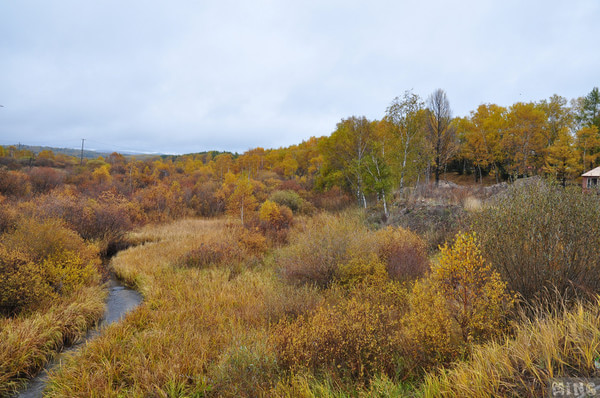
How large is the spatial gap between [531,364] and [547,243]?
2.04 m

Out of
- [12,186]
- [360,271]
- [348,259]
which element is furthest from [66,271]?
[12,186]

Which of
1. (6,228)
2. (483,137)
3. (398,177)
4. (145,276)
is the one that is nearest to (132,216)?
(6,228)

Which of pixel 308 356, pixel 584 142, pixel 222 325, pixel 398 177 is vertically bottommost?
pixel 222 325

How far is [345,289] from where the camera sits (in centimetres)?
680

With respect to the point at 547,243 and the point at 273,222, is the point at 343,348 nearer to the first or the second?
the point at 547,243

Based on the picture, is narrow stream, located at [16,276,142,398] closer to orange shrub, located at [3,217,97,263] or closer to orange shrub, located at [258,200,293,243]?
orange shrub, located at [3,217,97,263]

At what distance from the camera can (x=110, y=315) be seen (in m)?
7.11

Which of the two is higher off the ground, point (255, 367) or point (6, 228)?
point (6, 228)

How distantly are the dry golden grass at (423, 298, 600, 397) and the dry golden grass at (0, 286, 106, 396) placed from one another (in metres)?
6.59

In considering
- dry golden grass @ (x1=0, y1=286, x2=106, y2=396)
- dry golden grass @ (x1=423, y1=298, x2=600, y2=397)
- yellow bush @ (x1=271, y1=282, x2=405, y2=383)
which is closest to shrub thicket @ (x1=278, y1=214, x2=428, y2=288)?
yellow bush @ (x1=271, y1=282, x2=405, y2=383)

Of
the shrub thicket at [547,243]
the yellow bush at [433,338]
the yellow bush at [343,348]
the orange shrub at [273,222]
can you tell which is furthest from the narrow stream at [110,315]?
the shrub thicket at [547,243]

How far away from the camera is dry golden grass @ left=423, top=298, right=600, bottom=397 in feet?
8.06

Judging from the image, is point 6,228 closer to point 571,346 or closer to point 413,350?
point 413,350

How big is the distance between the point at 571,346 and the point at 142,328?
23.5 feet
